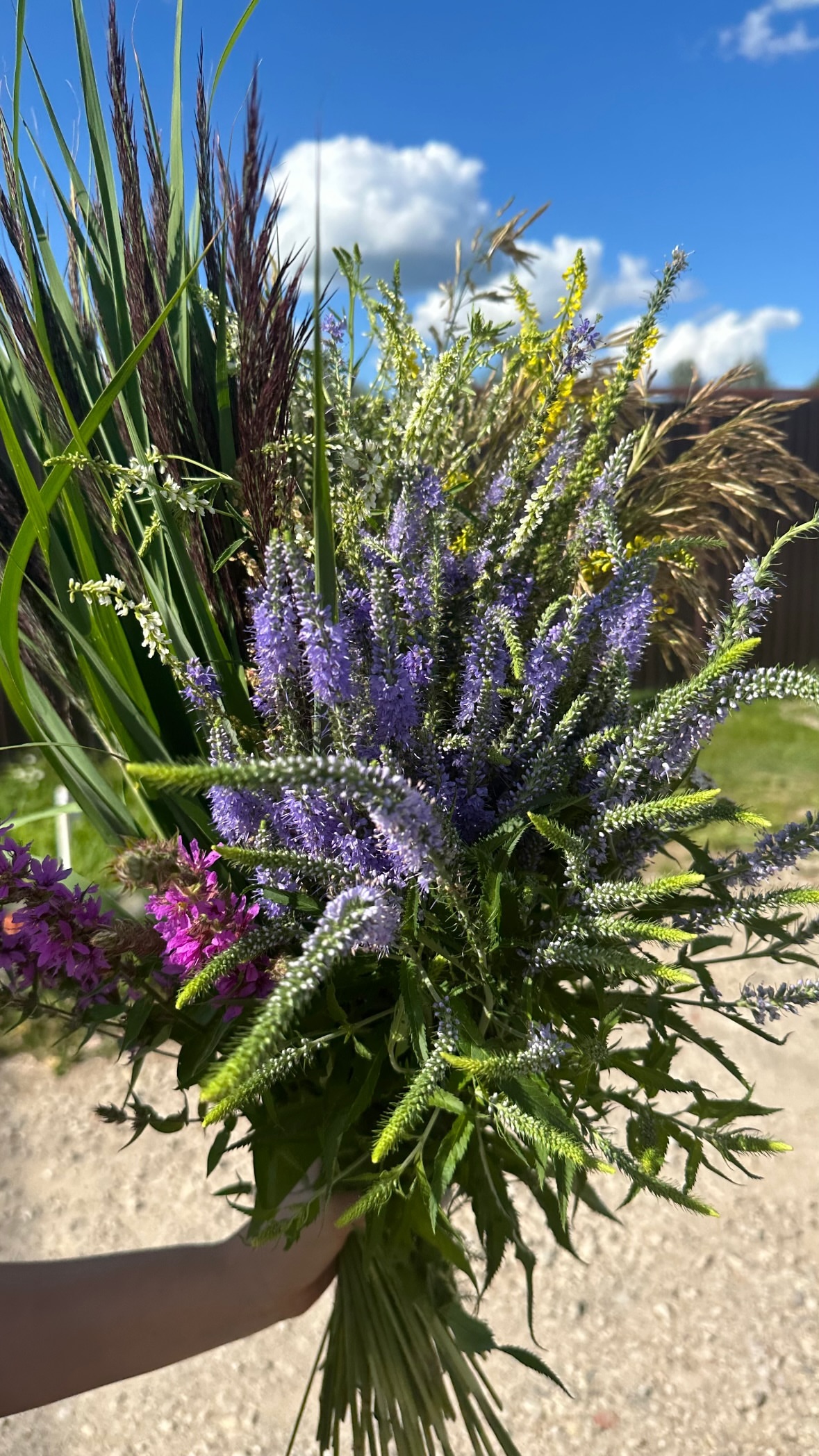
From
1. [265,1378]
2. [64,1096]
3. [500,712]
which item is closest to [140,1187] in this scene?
[64,1096]

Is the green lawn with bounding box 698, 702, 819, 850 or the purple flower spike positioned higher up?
A: the purple flower spike

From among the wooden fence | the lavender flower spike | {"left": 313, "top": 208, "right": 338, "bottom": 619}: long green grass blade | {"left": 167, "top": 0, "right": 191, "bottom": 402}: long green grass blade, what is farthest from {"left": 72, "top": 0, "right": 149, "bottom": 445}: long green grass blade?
the wooden fence

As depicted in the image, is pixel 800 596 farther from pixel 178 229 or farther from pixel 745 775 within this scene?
pixel 178 229

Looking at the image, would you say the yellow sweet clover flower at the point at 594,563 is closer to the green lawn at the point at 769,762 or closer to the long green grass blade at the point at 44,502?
the long green grass blade at the point at 44,502

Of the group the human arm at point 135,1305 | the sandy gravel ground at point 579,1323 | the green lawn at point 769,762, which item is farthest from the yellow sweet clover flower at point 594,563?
the green lawn at point 769,762

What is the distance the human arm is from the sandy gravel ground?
888 mm

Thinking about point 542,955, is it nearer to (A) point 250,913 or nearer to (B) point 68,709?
(A) point 250,913

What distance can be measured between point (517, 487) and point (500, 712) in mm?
194

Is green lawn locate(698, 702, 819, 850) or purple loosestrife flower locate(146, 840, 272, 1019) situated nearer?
purple loosestrife flower locate(146, 840, 272, 1019)

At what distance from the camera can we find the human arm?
0.85 m

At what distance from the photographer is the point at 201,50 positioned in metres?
0.80

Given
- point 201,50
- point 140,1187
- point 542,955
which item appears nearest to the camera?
point 542,955

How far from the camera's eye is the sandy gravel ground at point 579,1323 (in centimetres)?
163

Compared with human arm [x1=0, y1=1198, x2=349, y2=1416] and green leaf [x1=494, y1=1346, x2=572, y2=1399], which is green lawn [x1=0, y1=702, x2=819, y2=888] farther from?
green leaf [x1=494, y1=1346, x2=572, y2=1399]
